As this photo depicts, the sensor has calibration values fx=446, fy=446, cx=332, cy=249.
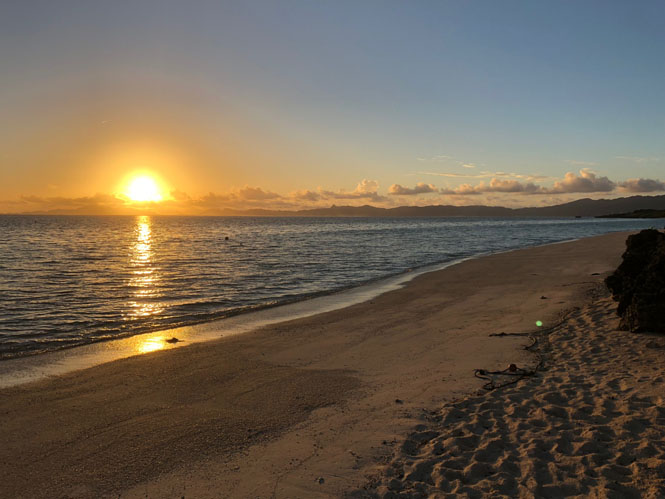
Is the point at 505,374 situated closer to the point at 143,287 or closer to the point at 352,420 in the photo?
the point at 352,420

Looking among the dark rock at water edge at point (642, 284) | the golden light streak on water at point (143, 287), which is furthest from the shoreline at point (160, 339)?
the dark rock at water edge at point (642, 284)

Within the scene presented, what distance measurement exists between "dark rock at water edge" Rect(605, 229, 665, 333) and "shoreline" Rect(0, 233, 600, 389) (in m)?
9.12

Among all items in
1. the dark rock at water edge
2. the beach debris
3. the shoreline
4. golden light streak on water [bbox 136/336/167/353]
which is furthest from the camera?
golden light streak on water [bbox 136/336/167/353]

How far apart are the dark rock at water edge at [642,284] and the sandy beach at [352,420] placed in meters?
0.51

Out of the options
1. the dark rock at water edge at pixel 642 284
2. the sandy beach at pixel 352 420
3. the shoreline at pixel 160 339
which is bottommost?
the shoreline at pixel 160 339

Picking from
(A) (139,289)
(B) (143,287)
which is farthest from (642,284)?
(B) (143,287)

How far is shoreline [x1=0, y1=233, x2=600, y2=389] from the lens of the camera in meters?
9.81

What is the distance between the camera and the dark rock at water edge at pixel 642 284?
33.8 feet

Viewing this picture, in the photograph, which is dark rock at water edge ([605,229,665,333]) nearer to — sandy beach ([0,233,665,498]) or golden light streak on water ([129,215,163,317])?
Result: sandy beach ([0,233,665,498])

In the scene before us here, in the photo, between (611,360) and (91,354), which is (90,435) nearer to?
(91,354)

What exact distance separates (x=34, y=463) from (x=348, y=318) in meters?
9.99

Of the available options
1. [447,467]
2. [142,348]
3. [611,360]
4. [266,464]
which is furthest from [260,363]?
[611,360]

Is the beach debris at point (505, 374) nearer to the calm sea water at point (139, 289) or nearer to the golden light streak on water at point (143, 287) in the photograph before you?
the calm sea water at point (139, 289)

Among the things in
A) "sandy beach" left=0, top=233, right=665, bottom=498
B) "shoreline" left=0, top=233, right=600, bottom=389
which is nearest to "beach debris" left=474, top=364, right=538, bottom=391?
"sandy beach" left=0, top=233, right=665, bottom=498
